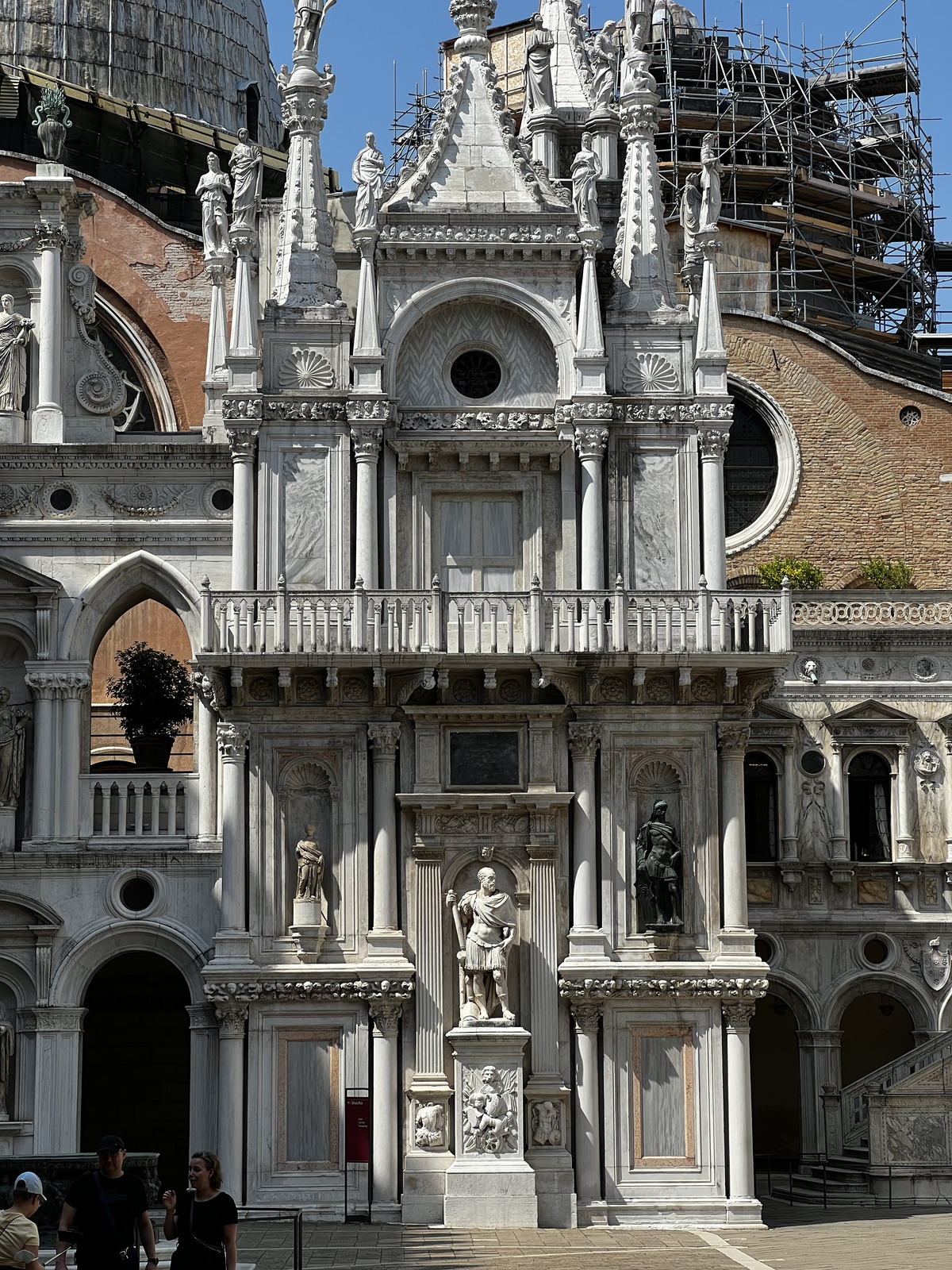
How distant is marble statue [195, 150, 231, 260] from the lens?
1462 inches

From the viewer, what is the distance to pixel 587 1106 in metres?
31.3

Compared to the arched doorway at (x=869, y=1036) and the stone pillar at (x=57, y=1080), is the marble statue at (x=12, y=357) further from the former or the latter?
the arched doorway at (x=869, y=1036)

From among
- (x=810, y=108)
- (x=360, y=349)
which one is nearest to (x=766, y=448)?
(x=810, y=108)

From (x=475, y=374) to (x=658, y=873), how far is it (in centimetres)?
792

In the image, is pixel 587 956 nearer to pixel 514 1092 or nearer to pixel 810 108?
pixel 514 1092

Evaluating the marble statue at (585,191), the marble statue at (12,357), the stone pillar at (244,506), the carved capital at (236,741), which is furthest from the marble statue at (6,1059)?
the marble statue at (585,191)

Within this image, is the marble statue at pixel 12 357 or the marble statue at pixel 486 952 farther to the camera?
the marble statue at pixel 12 357

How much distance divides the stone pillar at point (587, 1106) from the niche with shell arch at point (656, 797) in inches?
82.7

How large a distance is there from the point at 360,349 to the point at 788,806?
12.3m

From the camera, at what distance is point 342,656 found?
3158 centimetres

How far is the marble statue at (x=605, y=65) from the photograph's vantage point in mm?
37188

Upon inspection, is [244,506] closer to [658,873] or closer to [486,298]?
[486,298]

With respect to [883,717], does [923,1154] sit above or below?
below

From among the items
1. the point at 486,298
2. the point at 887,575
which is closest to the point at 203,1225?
the point at 486,298
